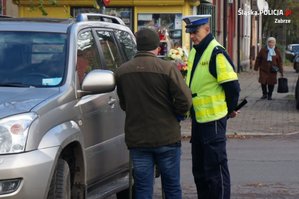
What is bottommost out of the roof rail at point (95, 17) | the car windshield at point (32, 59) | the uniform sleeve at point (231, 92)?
the uniform sleeve at point (231, 92)

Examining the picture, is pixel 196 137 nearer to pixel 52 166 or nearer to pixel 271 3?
pixel 52 166

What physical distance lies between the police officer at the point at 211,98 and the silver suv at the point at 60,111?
839mm

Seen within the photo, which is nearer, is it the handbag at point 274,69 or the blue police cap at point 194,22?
the blue police cap at point 194,22

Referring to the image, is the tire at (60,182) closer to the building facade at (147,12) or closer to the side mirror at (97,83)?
the side mirror at (97,83)

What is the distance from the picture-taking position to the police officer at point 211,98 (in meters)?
6.65

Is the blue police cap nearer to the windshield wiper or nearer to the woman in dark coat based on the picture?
the windshield wiper

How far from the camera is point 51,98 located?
5668 millimetres

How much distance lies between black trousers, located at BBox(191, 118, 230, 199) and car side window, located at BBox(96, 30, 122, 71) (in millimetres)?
1137

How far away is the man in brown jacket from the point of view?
599 cm

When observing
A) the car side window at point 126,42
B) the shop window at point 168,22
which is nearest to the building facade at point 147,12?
the shop window at point 168,22

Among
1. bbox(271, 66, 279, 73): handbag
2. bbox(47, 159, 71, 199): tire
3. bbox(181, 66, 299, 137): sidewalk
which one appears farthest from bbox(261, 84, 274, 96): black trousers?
bbox(47, 159, 71, 199): tire

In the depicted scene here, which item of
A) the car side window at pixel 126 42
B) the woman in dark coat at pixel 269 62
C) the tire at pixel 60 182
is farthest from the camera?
the woman in dark coat at pixel 269 62

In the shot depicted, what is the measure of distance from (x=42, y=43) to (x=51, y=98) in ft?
3.34

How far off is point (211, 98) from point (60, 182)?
1.74m
